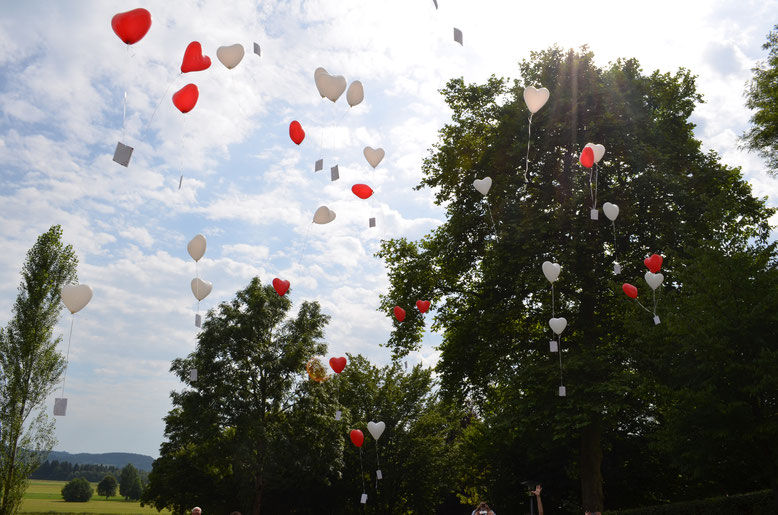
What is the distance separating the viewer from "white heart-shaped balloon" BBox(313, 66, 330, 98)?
9.27 metres

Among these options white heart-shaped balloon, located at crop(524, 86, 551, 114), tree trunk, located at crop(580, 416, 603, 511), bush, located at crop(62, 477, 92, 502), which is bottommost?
bush, located at crop(62, 477, 92, 502)

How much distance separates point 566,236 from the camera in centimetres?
1566

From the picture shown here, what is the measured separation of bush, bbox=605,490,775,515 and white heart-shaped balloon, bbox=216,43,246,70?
1350 cm

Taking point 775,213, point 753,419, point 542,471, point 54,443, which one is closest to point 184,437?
point 54,443

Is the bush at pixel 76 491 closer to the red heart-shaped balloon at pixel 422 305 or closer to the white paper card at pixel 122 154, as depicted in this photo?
the red heart-shaped balloon at pixel 422 305

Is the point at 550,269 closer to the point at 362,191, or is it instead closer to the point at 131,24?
the point at 362,191

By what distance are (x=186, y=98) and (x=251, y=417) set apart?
61.6ft

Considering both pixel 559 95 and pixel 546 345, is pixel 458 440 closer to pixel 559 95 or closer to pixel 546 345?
pixel 546 345

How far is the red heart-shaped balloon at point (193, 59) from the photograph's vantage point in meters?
7.57

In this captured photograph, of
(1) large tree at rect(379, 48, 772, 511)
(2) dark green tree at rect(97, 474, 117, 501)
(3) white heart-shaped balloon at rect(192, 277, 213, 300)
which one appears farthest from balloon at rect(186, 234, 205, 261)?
(2) dark green tree at rect(97, 474, 117, 501)

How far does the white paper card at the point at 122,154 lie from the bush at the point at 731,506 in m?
13.6

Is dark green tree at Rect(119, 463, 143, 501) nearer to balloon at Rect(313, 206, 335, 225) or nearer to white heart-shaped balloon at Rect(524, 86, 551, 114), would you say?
balloon at Rect(313, 206, 335, 225)

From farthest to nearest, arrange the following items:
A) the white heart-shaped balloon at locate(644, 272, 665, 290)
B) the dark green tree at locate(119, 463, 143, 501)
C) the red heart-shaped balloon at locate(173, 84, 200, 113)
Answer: the dark green tree at locate(119, 463, 143, 501), the white heart-shaped balloon at locate(644, 272, 665, 290), the red heart-shaped balloon at locate(173, 84, 200, 113)

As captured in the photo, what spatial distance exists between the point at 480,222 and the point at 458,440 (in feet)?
62.0
